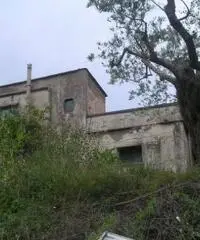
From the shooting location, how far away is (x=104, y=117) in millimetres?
19859

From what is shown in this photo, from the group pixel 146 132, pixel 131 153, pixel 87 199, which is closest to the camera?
pixel 87 199

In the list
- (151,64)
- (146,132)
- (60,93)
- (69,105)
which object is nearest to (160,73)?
(151,64)

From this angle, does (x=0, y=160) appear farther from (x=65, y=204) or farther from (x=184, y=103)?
(x=184, y=103)

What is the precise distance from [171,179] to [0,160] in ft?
11.8

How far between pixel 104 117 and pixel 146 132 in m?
1.79

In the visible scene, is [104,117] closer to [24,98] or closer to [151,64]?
[24,98]

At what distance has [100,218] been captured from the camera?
7.71 meters

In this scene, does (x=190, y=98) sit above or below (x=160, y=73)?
below

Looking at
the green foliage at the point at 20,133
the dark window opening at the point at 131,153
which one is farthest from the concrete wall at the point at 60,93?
the green foliage at the point at 20,133

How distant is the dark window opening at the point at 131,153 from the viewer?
19175 mm

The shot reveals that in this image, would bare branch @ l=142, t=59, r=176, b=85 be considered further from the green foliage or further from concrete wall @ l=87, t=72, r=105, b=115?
concrete wall @ l=87, t=72, r=105, b=115

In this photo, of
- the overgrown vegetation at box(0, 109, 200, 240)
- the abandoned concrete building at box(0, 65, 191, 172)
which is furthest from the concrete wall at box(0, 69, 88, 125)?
the overgrown vegetation at box(0, 109, 200, 240)

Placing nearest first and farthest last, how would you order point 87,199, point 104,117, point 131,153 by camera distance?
1. point 87,199
2. point 131,153
3. point 104,117

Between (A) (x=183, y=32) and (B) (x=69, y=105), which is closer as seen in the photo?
(A) (x=183, y=32)
